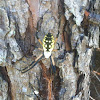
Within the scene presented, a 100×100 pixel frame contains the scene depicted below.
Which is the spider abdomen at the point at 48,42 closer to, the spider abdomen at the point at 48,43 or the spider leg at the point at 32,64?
the spider abdomen at the point at 48,43

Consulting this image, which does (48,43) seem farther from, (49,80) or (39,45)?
(49,80)

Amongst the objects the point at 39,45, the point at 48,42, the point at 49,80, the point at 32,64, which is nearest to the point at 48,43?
the point at 48,42

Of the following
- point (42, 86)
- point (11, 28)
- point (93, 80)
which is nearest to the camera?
point (11, 28)

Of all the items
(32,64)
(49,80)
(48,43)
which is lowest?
(49,80)

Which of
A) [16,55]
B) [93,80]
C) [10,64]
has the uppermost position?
[16,55]

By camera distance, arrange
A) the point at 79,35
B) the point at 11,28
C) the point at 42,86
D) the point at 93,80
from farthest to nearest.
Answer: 1. the point at 93,80
2. the point at 42,86
3. the point at 79,35
4. the point at 11,28

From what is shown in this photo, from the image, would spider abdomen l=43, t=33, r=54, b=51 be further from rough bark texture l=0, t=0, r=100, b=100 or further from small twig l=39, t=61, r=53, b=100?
small twig l=39, t=61, r=53, b=100

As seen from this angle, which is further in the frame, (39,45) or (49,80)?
(49,80)

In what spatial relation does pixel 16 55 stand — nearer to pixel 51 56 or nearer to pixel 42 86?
pixel 51 56

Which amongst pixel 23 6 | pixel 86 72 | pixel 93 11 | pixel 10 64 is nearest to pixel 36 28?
pixel 23 6
